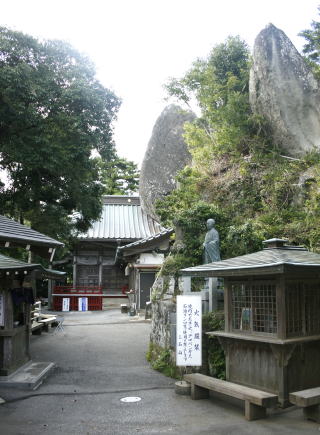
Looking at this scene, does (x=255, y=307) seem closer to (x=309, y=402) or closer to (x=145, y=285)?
(x=309, y=402)

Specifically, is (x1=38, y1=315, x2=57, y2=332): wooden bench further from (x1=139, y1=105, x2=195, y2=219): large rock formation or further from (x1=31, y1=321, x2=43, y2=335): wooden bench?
(x1=139, y1=105, x2=195, y2=219): large rock formation

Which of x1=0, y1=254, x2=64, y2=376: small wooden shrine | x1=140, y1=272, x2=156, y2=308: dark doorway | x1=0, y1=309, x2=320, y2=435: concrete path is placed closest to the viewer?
x1=0, y1=309, x2=320, y2=435: concrete path

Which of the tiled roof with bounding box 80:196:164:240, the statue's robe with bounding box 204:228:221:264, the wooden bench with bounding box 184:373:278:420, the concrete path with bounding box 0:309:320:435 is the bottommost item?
the concrete path with bounding box 0:309:320:435

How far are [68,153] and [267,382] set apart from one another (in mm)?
10517

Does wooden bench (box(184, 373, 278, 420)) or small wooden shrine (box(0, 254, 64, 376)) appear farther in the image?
small wooden shrine (box(0, 254, 64, 376))

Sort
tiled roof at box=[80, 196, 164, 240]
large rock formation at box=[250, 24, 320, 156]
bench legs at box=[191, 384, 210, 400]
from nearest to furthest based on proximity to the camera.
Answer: bench legs at box=[191, 384, 210, 400]
large rock formation at box=[250, 24, 320, 156]
tiled roof at box=[80, 196, 164, 240]

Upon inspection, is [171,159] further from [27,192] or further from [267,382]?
[267,382]

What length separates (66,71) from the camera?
49.3 feet

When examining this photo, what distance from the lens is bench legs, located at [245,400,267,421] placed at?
6.46 metres

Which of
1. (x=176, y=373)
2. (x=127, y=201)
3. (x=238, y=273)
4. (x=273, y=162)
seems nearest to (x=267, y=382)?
(x=238, y=273)

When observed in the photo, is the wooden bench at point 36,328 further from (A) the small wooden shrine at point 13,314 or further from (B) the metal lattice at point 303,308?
(B) the metal lattice at point 303,308

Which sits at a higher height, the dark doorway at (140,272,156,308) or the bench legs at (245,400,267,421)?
the dark doorway at (140,272,156,308)

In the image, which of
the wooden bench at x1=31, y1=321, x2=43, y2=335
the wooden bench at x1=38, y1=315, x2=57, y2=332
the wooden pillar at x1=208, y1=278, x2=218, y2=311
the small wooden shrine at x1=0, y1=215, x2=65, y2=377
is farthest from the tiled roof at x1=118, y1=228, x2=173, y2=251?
the wooden pillar at x1=208, y1=278, x2=218, y2=311

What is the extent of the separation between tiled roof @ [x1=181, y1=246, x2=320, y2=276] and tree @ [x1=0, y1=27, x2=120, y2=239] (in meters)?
8.38
